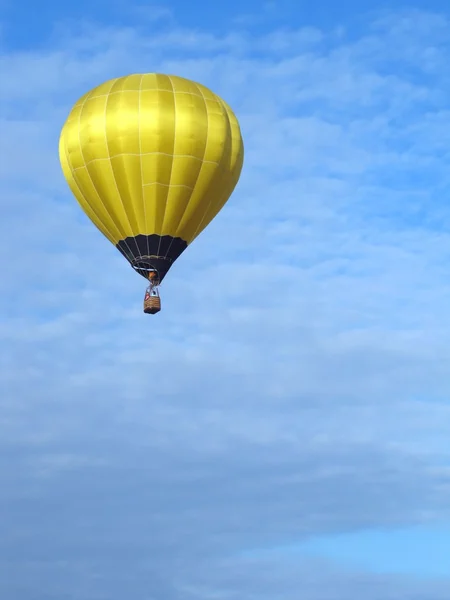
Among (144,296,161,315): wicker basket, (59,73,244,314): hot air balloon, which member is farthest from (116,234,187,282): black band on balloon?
(144,296,161,315): wicker basket

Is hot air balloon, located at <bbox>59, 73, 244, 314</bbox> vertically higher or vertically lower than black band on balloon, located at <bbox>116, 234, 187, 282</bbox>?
higher

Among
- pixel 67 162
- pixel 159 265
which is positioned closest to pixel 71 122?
pixel 67 162

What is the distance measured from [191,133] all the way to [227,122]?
2219 millimetres

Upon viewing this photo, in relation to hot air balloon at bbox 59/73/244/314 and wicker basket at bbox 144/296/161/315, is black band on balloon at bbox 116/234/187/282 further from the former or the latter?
wicker basket at bbox 144/296/161/315

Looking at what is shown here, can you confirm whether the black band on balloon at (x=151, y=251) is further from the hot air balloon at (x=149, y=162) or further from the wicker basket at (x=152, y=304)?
the wicker basket at (x=152, y=304)

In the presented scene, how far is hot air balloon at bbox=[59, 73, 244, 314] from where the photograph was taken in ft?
231

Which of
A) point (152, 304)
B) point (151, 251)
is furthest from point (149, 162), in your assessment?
point (152, 304)

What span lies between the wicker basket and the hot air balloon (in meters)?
0.04

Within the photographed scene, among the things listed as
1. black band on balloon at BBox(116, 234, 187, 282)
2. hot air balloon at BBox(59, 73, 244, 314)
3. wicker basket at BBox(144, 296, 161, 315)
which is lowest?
wicker basket at BBox(144, 296, 161, 315)

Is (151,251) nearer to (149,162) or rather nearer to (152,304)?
(152,304)

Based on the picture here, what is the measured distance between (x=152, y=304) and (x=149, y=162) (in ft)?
17.1

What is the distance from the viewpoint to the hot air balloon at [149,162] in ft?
231

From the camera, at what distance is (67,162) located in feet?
238

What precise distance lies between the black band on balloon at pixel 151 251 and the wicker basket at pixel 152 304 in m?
0.91
